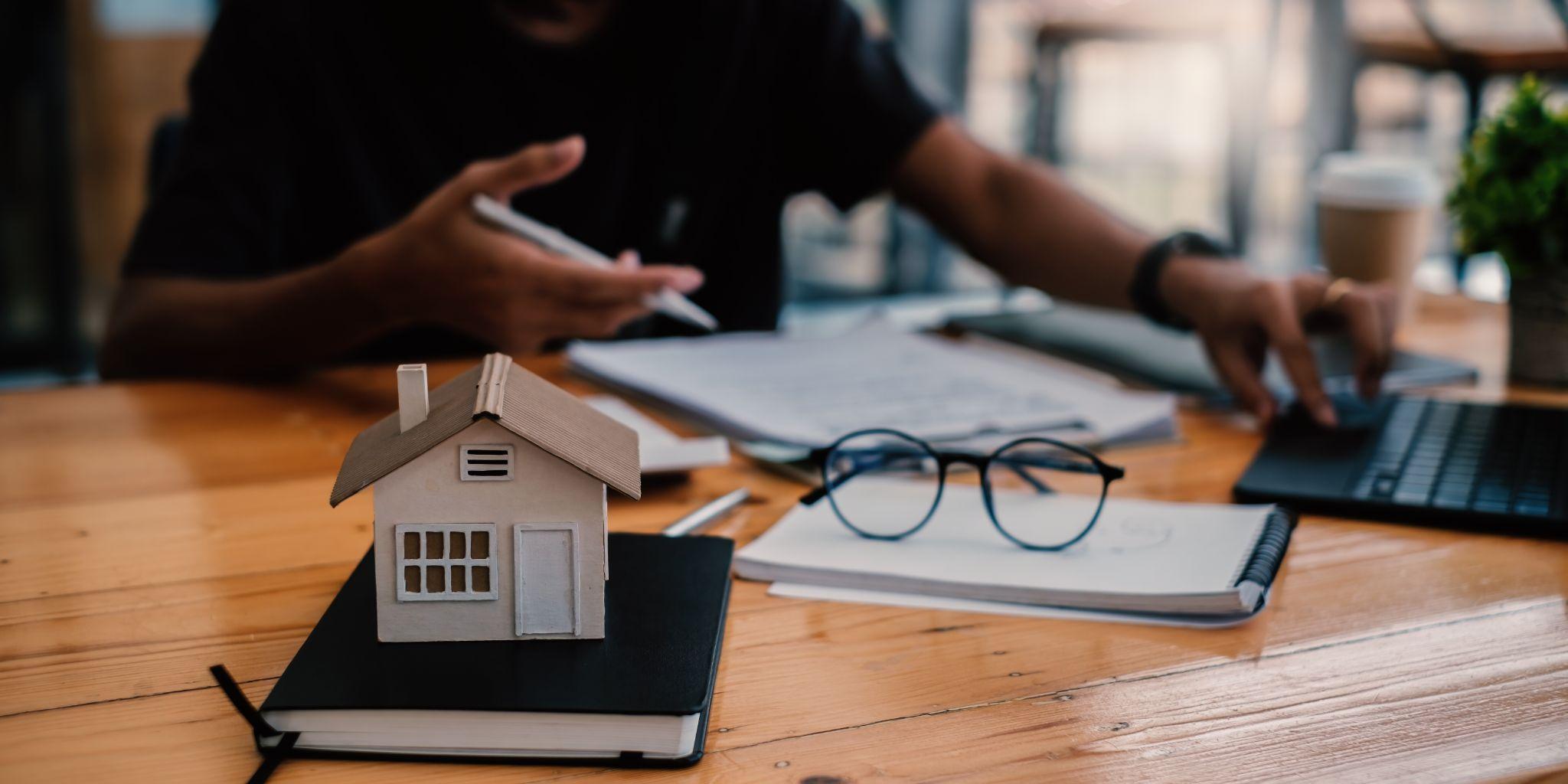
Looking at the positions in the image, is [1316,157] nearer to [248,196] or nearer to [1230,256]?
[1230,256]

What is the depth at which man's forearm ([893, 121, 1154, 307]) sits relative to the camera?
48.8 inches

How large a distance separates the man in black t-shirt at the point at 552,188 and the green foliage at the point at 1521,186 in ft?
0.52

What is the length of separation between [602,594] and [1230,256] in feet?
2.69

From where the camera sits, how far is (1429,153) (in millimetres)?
4379

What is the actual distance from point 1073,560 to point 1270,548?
100 millimetres

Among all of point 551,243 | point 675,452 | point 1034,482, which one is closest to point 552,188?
point 551,243

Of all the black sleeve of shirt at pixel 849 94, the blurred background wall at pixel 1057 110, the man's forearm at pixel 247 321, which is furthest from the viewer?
the blurred background wall at pixel 1057 110

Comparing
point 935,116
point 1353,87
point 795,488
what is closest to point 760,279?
point 935,116

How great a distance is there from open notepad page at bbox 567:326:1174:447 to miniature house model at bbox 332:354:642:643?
13.1 inches

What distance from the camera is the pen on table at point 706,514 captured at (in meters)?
0.71

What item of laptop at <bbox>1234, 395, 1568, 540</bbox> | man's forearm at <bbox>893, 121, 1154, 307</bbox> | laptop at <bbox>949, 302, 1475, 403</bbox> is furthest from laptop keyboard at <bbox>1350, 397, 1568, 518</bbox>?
man's forearm at <bbox>893, 121, 1154, 307</bbox>

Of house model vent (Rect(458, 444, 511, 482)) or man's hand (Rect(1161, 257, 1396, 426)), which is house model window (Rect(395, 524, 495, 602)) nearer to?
house model vent (Rect(458, 444, 511, 482))

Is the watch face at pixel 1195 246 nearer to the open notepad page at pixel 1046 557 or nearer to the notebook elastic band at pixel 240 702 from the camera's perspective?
the open notepad page at pixel 1046 557

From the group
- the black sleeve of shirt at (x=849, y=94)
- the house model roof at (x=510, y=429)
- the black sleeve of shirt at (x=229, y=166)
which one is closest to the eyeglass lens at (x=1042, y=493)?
the house model roof at (x=510, y=429)
